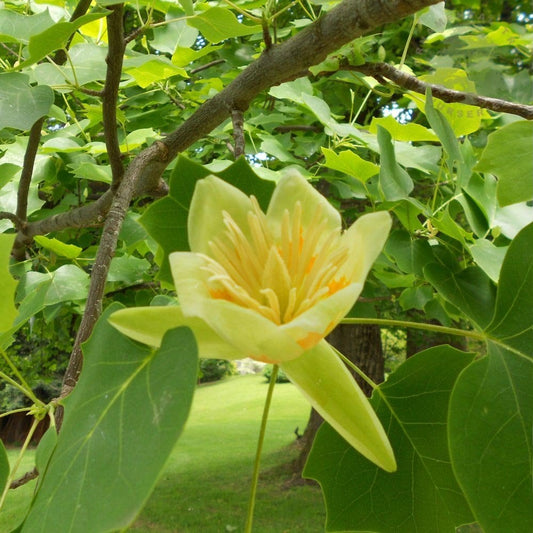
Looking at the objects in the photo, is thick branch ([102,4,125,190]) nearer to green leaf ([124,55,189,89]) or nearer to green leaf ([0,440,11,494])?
green leaf ([124,55,189,89])

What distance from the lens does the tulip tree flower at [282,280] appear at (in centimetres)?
41

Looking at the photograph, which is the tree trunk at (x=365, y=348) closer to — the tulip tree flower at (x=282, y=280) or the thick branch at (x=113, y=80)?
the thick branch at (x=113, y=80)

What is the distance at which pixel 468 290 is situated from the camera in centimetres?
64

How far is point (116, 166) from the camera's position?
96 cm

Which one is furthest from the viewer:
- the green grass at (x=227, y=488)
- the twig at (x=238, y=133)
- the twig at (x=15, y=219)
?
the green grass at (x=227, y=488)

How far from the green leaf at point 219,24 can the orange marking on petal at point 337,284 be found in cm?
60

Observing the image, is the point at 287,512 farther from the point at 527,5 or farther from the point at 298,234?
the point at 298,234

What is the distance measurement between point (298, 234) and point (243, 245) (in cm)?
4

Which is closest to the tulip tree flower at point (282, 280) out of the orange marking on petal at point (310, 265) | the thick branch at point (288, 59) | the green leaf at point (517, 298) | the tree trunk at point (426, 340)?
the orange marking on petal at point (310, 265)

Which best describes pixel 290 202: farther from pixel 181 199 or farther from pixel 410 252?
pixel 410 252

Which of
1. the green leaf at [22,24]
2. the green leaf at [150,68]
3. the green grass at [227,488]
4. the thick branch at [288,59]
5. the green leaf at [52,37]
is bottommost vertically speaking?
the green grass at [227,488]

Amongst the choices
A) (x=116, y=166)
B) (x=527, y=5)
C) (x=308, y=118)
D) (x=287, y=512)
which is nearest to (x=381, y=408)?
(x=116, y=166)

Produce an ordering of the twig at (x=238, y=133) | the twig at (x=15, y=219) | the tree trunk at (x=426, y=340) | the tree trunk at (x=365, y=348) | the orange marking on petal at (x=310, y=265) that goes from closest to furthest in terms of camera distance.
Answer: the orange marking on petal at (x=310, y=265)
the twig at (x=238, y=133)
the twig at (x=15, y=219)
the tree trunk at (x=426, y=340)
the tree trunk at (x=365, y=348)

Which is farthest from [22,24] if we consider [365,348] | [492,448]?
[365,348]
